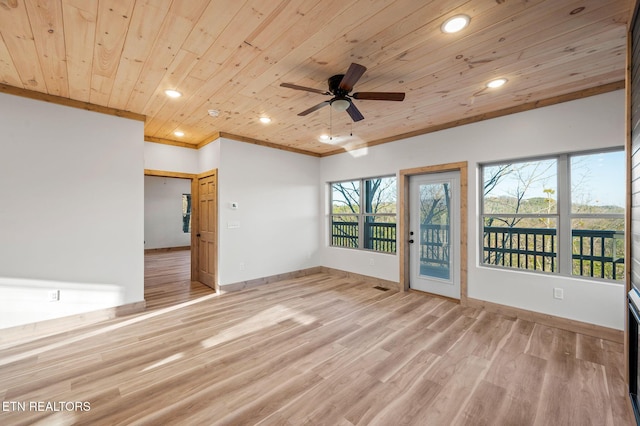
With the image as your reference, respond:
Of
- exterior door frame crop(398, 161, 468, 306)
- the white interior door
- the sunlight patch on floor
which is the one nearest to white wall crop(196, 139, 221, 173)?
the sunlight patch on floor

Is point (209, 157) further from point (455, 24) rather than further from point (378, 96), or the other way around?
point (455, 24)

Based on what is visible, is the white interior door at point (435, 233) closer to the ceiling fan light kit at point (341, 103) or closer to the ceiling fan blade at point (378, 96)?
the ceiling fan blade at point (378, 96)

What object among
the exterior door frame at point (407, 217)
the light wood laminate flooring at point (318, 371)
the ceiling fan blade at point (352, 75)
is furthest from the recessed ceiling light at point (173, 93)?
the exterior door frame at point (407, 217)

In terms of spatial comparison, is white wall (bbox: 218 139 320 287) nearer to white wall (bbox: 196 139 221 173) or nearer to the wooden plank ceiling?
white wall (bbox: 196 139 221 173)

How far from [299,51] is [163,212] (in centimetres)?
953

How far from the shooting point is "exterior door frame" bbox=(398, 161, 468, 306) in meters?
4.04

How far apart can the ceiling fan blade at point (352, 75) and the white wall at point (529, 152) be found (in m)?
2.48

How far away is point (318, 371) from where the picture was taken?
94.0 inches

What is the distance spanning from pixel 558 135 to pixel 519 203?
0.94 metres

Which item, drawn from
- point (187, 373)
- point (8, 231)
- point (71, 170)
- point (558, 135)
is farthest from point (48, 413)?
point (558, 135)

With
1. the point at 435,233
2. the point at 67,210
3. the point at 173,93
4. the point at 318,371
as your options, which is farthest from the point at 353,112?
the point at 67,210

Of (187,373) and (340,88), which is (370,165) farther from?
(187,373)

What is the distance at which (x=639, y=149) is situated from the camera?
1692mm

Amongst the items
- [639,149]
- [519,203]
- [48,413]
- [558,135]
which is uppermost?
[558,135]
